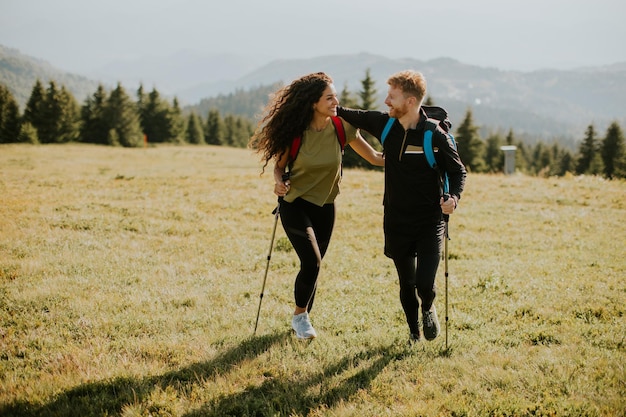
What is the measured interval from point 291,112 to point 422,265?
8.31 feet

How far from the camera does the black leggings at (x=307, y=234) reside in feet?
18.3

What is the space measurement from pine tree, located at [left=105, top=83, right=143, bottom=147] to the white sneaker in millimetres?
65073

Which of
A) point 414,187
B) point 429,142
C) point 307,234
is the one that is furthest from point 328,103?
point 307,234

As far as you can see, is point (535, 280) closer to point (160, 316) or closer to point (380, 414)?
point (380, 414)

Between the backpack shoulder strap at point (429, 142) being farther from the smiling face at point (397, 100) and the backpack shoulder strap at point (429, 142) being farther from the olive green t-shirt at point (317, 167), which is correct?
the olive green t-shirt at point (317, 167)

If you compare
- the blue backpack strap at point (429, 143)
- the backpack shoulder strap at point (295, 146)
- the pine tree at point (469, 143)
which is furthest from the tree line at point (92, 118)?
the blue backpack strap at point (429, 143)

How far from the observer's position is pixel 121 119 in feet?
213

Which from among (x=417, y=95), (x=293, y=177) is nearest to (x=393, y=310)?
(x=293, y=177)

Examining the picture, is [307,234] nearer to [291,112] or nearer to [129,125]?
[291,112]

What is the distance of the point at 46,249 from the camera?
30.9 ft

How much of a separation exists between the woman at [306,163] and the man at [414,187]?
1.57 feet

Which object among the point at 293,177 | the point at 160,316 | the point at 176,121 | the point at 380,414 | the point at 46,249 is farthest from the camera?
the point at 176,121

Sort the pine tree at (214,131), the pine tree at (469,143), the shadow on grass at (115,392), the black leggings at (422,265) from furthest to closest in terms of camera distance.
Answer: the pine tree at (214,131) < the pine tree at (469,143) < the black leggings at (422,265) < the shadow on grass at (115,392)

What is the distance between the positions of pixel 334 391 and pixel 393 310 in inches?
102
